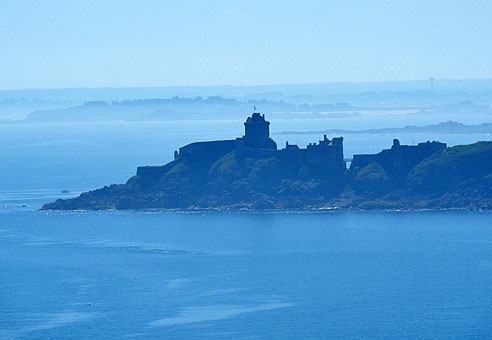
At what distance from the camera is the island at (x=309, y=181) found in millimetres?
113125

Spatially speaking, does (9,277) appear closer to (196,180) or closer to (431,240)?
(431,240)

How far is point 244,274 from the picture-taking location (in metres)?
85.1

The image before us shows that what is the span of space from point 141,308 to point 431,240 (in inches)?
1069

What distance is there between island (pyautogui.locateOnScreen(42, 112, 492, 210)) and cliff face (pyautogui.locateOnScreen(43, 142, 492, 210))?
7 cm

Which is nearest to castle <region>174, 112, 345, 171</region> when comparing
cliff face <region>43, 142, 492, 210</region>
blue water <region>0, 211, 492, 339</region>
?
cliff face <region>43, 142, 492, 210</region>

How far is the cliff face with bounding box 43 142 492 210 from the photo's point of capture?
112938 millimetres

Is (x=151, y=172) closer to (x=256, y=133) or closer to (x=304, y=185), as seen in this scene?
(x=256, y=133)

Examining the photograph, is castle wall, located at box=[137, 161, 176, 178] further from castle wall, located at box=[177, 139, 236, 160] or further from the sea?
the sea

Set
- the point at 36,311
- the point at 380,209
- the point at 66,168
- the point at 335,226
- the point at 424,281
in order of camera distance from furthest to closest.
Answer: the point at 66,168 → the point at 380,209 → the point at 335,226 → the point at 424,281 → the point at 36,311

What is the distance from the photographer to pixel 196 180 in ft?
388

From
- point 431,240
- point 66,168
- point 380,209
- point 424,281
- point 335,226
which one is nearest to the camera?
point 424,281

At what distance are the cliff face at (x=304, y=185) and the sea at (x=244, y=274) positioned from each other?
2.11 metres

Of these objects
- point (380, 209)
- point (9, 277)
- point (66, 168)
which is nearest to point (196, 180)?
point (380, 209)

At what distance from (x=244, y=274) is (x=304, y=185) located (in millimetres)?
30535
